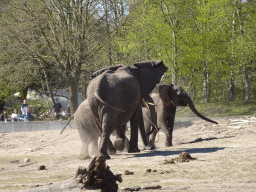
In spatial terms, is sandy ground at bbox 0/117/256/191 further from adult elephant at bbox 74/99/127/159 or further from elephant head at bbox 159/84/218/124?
elephant head at bbox 159/84/218/124

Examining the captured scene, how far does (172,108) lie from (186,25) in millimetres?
22613

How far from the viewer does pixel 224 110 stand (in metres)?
31.7

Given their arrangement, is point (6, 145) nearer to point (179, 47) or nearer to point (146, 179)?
point (146, 179)

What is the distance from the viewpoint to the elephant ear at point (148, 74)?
11.7m

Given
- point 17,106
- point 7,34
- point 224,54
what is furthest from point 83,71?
point 224,54

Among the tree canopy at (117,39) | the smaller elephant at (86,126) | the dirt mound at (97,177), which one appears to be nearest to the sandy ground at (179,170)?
the dirt mound at (97,177)

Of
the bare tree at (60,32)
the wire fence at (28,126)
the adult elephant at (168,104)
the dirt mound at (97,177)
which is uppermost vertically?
the bare tree at (60,32)

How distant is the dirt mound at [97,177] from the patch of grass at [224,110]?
1033 inches

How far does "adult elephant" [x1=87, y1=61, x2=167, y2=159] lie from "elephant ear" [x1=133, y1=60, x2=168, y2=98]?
0.10 feet

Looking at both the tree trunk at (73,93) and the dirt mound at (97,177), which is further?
the tree trunk at (73,93)

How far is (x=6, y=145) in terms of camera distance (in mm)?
17875

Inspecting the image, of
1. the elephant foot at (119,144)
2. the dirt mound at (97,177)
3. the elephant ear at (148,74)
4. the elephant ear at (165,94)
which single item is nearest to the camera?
the dirt mound at (97,177)

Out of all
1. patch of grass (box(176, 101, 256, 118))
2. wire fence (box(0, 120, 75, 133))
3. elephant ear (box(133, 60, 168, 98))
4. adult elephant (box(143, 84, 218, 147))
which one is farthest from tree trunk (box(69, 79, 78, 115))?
patch of grass (box(176, 101, 256, 118))

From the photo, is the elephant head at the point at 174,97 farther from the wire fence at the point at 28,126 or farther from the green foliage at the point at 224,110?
the green foliage at the point at 224,110
